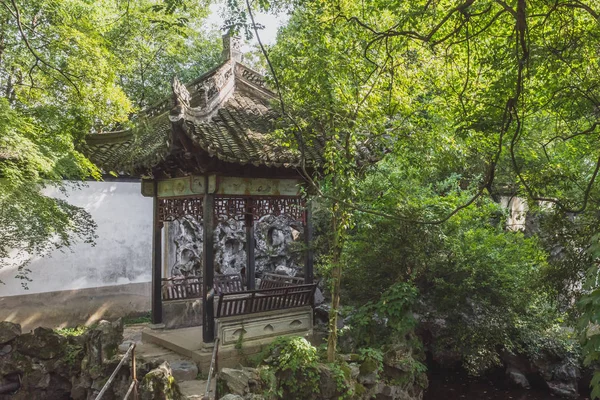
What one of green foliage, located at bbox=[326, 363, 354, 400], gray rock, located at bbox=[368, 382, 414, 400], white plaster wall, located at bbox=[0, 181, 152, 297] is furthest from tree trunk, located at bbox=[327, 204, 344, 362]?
white plaster wall, located at bbox=[0, 181, 152, 297]

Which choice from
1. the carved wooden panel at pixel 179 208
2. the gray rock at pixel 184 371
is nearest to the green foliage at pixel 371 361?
the gray rock at pixel 184 371

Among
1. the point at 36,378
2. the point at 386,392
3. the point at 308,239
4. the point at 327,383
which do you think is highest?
the point at 308,239

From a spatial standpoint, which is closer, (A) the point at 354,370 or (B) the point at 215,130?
(A) the point at 354,370

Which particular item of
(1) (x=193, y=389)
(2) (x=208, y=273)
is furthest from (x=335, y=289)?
(1) (x=193, y=389)

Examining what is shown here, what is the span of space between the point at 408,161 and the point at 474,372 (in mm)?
4479

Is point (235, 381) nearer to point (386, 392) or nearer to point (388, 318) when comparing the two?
point (386, 392)

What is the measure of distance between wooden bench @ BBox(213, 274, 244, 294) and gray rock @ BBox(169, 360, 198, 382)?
2699 mm

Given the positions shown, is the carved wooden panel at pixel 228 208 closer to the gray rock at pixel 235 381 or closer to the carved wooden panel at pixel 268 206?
the carved wooden panel at pixel 268 206

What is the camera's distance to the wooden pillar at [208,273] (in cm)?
646

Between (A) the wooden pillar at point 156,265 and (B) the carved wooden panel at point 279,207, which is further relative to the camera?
(A) the wooden pillar at point 156,265

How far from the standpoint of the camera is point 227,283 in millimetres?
8938

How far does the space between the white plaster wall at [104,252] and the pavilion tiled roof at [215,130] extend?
3.00 metres

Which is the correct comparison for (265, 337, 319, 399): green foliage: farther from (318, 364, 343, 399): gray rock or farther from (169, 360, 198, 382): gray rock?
(169, 360, 198, 382): gray rock

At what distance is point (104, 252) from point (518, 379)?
347 inches
